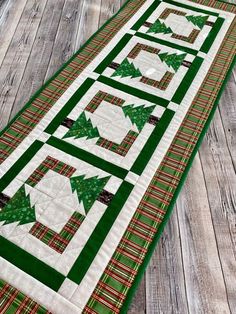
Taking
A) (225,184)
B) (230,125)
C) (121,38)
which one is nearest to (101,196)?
(225,184)

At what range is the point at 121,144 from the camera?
1365mm

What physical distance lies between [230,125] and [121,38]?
2.62 ft

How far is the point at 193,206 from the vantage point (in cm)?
125

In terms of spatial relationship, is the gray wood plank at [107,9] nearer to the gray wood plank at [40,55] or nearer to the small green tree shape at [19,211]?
the gray wood plank at [40,55]

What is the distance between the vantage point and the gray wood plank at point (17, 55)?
1.58 m

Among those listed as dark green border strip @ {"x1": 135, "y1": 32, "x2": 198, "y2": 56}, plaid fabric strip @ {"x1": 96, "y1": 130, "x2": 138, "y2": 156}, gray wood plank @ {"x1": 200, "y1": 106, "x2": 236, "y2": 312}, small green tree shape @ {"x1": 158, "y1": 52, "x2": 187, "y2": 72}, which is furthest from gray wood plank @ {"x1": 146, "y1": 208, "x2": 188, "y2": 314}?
dark green border strip @ {"x1": 135, "y1": 32, "x2": 198, "y2": 56}

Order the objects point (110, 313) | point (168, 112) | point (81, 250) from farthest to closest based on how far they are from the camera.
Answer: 1. point (168, 112)
2. point (81, 250)
3. point (110, 313)

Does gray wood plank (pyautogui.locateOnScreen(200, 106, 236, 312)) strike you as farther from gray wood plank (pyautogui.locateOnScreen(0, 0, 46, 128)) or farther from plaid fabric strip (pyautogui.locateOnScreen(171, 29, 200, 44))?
gray wood plank (pyautogui.locateOnScreen(0, 0, 46, 128))

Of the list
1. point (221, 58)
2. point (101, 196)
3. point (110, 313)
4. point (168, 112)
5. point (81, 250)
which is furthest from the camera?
point (221, 58)

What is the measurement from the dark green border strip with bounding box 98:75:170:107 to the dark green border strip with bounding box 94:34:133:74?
0.06 metres

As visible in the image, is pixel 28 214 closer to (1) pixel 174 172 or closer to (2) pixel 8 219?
(2) pixel 8 219

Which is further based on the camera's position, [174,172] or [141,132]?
[141,132]

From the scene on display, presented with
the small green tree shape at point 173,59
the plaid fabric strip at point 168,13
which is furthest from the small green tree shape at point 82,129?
the plaid fabric strip at point 168,13

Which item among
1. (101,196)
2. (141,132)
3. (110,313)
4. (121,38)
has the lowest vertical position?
(110,313)
